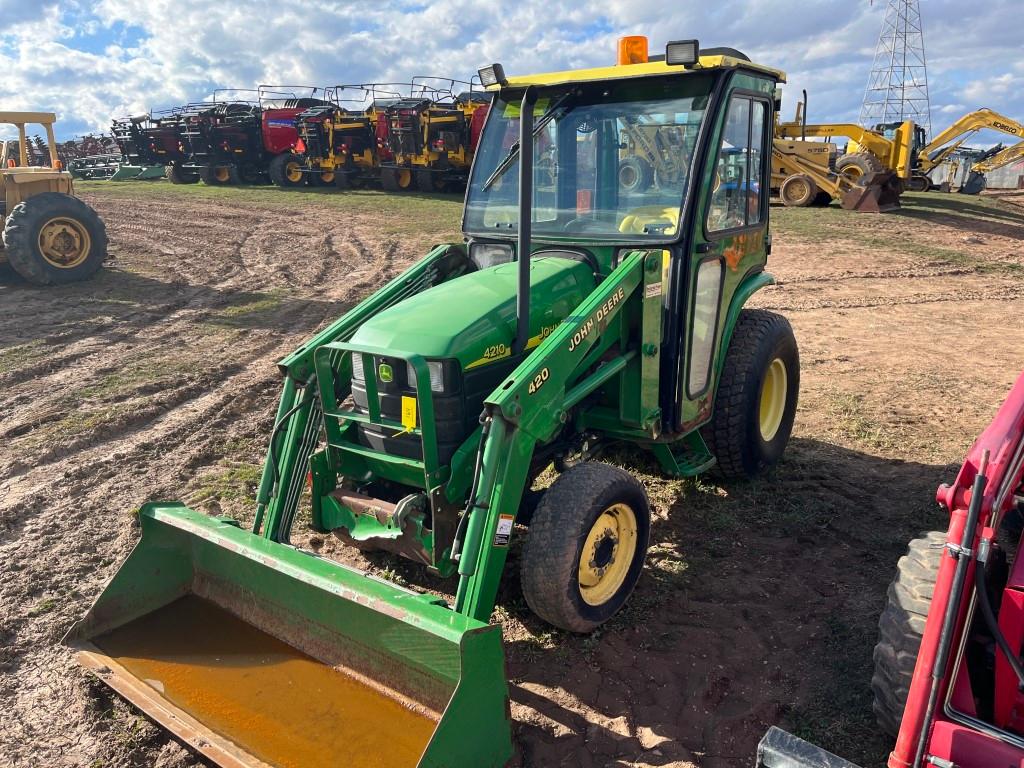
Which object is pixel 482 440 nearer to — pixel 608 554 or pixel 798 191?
pixel 608 554

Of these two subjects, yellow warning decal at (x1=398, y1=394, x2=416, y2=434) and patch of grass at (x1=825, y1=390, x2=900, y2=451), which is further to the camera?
patch of grass at (x1=825, y1=390, x2=900, y2=451)

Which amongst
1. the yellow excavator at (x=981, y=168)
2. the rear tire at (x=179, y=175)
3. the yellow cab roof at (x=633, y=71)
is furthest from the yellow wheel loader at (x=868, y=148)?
the rear tire at (x=179, y=175)

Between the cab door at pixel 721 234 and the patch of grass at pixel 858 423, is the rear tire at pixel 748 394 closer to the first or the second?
the cab door at pixel 721 234

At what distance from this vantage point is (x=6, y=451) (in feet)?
18.8

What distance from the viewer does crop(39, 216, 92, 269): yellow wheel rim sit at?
1090 cm

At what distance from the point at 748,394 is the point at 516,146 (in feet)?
6.36

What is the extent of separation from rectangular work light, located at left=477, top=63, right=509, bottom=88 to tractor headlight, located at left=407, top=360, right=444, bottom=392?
177cm

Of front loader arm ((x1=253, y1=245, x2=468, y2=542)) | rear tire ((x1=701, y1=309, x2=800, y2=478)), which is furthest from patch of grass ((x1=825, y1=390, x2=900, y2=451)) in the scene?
front loader arm ((x1=253, y1=245, x2=468, y2=542))

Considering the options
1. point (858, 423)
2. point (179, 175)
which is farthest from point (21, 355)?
point (179, 175)

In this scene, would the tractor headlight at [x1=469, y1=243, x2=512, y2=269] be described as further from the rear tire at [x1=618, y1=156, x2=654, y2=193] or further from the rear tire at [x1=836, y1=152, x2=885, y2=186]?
the rear tire at [x1=836, y1=152, x2=885, y2=186]

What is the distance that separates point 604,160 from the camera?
4305 mm

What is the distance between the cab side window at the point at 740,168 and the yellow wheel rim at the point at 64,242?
969cm

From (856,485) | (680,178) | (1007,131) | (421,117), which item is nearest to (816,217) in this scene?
(1007,131)

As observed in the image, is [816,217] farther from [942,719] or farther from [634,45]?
[942,719]
